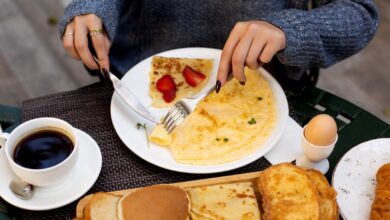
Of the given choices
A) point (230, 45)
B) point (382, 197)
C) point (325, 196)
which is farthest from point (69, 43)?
point (382, 197)

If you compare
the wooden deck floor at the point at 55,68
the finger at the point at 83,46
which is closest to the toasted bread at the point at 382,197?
the finger at the point at 83,46

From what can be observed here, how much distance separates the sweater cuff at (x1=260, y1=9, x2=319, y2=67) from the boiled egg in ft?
0.93

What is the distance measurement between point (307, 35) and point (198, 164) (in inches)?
20.7

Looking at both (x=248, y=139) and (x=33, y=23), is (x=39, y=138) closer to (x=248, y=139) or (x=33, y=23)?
(x=248, y=139)

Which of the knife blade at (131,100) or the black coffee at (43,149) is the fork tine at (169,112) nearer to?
the knife blade at (131,100)

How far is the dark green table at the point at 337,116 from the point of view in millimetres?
1430

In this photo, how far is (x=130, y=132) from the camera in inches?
54.0

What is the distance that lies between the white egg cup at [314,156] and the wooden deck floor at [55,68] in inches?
63.3

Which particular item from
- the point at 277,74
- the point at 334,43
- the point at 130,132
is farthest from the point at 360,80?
the point at 130,132

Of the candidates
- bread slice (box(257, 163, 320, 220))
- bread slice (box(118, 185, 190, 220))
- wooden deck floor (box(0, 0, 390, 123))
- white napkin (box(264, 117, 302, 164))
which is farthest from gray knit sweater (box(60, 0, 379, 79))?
wooden deck floor (box(0, 0, 390, 123))

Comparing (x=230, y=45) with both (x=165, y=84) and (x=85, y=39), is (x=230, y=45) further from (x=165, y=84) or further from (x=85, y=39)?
(x=85, y=39)

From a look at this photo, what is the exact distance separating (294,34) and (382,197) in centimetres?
54

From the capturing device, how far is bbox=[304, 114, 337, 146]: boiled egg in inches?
47.1

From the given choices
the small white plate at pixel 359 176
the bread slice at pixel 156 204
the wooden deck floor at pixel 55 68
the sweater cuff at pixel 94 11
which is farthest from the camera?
the wooden deck floor at pixel 55 68
